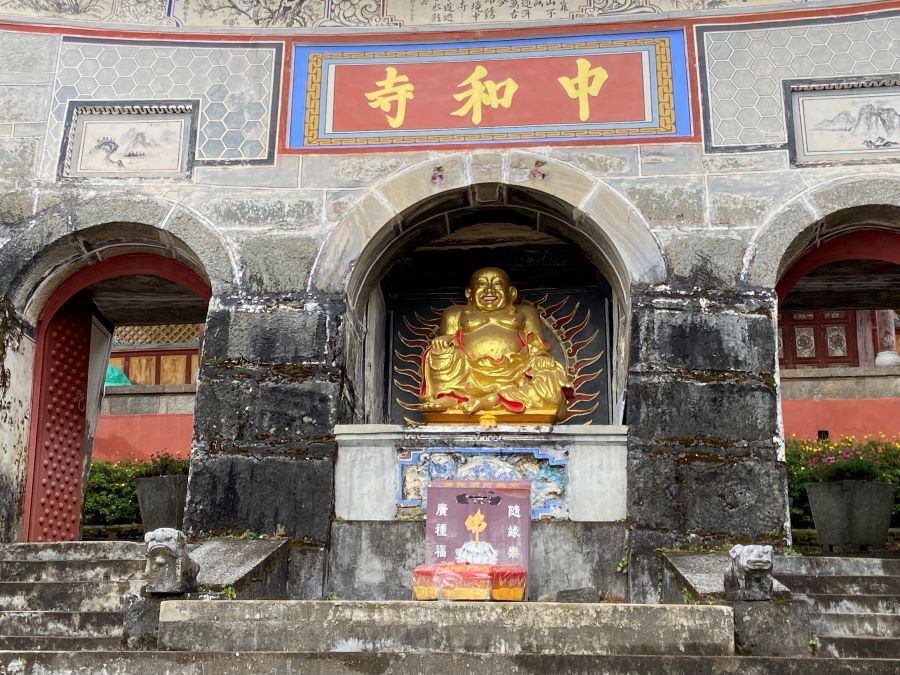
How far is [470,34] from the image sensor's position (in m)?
10.1

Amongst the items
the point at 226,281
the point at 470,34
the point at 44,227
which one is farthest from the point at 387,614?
the point at 470,34

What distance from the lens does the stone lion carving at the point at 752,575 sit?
626cm

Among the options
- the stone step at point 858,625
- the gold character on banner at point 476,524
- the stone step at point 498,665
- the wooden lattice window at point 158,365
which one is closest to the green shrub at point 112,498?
the wooden lattice window at point 158,365

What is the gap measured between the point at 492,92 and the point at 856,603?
5.42 m

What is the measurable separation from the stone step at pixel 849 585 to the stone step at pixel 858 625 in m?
0.46

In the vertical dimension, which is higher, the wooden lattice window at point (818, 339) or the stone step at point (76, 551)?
the wooden lattice window at point (818, 339)

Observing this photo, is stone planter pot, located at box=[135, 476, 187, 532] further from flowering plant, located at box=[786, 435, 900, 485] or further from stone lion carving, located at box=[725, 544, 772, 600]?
stone lion carving, located at box=[725, 544, 772, 600]

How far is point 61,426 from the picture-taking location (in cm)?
1052

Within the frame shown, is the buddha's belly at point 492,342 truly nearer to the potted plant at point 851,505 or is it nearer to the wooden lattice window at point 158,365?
the potted plant at point 851,505

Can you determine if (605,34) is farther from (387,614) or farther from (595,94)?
(387,614)

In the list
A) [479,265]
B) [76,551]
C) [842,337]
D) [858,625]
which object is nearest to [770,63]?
[479,265]

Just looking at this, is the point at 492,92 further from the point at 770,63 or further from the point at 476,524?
the point at 476,524

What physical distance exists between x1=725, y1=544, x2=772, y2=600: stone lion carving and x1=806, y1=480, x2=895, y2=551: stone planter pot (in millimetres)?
4490

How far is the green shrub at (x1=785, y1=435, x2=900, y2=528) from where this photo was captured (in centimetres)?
1220
